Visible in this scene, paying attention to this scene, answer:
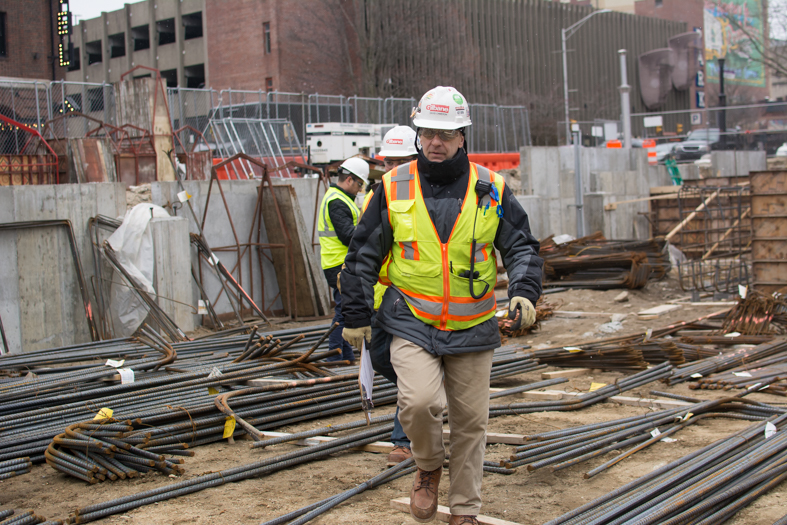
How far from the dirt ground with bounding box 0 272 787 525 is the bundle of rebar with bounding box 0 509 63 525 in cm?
22

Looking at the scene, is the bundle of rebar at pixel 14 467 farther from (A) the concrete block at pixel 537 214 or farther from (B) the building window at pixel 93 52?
(B) the building window at pixel 93 52

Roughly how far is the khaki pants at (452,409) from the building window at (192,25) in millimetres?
45732

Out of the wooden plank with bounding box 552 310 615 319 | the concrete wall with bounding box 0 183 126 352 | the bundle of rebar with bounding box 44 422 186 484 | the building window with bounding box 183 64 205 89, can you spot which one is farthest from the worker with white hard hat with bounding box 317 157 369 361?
the building window with bounding box 183 64 205 89

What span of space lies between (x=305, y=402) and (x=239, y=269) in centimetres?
695

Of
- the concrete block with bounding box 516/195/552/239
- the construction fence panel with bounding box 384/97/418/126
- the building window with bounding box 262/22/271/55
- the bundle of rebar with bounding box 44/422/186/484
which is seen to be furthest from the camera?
the building window with bounding box 262/22/271/55

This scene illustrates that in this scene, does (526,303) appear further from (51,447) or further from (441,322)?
(51,447)

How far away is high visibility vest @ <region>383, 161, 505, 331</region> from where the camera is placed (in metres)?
3.72

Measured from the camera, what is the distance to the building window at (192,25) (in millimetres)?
45750

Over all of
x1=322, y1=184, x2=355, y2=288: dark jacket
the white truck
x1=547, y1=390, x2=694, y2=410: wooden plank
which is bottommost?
x1=547, y1=390, x2=694, y2=410: wooden plank

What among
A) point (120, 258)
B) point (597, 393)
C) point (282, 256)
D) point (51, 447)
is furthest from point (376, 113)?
point (51, 447)

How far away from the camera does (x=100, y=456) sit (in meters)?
4.85

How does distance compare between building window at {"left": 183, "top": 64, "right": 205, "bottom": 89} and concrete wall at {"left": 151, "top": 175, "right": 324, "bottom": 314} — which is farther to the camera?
building window at {"left": 183, "top": 64, "right": 205, "bottom": 89}

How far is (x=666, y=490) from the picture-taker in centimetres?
402

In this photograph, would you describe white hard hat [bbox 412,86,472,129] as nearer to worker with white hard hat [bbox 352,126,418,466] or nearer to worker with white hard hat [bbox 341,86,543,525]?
worker with white hard hat [bbox 341,86,543,525]
